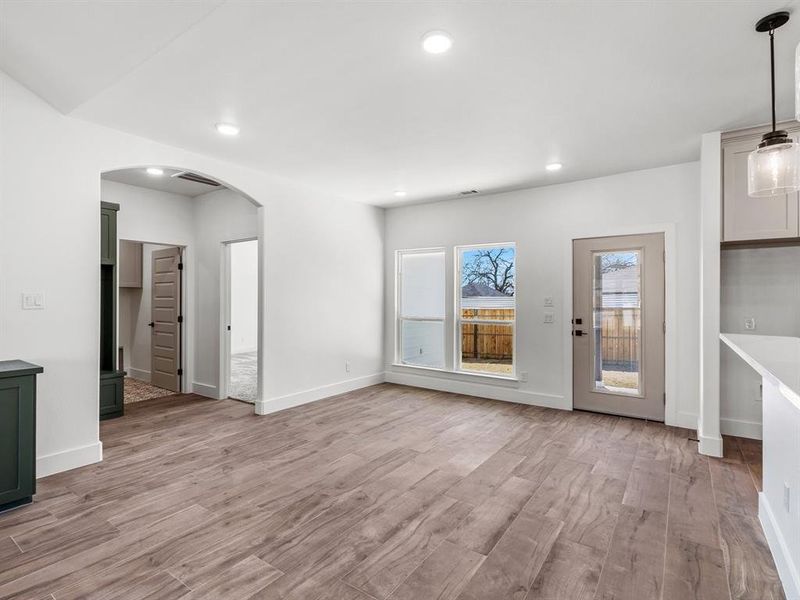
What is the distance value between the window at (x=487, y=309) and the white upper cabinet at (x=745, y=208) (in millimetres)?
2338

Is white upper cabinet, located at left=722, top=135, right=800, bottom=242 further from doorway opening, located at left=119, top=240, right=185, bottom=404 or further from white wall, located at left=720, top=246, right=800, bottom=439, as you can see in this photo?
doorway opening, located at left=119, top=240, right=185, bottom=404

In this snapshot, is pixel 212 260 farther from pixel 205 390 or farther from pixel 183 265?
pixel 205 390

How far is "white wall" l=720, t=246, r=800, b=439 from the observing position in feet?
12.4

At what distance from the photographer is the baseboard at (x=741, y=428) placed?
392 centimetres

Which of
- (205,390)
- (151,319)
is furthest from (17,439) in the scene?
(151,319)

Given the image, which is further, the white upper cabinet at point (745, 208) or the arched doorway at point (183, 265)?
the arched doorway at point (183, 265)

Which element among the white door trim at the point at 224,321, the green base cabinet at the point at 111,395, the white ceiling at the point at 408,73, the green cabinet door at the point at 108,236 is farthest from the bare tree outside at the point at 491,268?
the green base cabinet at the point at 111,395

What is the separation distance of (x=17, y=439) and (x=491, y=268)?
4.95 m

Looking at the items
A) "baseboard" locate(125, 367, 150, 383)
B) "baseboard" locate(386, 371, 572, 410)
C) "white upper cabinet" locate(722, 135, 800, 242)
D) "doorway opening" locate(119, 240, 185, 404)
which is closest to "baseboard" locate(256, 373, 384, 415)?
"baseboard" locate(386, 371, 572, 410)

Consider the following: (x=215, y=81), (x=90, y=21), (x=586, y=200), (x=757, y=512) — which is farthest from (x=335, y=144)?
(x=757, y=512)

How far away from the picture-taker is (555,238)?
511cm

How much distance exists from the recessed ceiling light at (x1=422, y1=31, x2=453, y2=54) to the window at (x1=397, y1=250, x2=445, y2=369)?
389cm

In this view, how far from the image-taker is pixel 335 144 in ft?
12.6

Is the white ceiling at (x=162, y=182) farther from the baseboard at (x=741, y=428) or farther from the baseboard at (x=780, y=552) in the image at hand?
the baseboard at (x=741, y=428)
